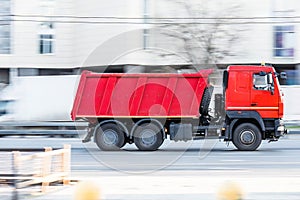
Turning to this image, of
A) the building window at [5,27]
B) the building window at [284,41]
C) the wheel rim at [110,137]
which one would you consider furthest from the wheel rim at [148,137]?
the building window at [5,27]

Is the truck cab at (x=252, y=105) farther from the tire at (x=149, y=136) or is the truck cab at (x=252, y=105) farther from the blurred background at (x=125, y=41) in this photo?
the blurred background at (x=125, y=41)

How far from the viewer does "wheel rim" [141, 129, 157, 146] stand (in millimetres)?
23234

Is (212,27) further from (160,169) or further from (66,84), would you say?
(160,169)

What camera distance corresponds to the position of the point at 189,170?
17.6 m

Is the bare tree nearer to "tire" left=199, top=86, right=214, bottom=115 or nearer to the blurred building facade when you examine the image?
the blurred building facade

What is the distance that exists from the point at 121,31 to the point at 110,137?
2348 cm

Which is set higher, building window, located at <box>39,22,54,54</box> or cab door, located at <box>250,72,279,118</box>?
building window, located at <box>39,22,54,54</box>

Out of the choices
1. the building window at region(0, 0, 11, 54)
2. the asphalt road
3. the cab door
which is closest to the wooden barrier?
the asphalt road

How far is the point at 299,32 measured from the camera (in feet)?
153

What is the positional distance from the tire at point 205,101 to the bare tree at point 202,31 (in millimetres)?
15854

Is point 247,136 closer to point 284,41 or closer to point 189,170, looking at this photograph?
point 189,170

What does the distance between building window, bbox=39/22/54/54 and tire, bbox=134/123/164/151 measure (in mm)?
28690

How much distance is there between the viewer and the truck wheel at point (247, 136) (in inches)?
906

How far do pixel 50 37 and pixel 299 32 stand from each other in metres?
17.2
